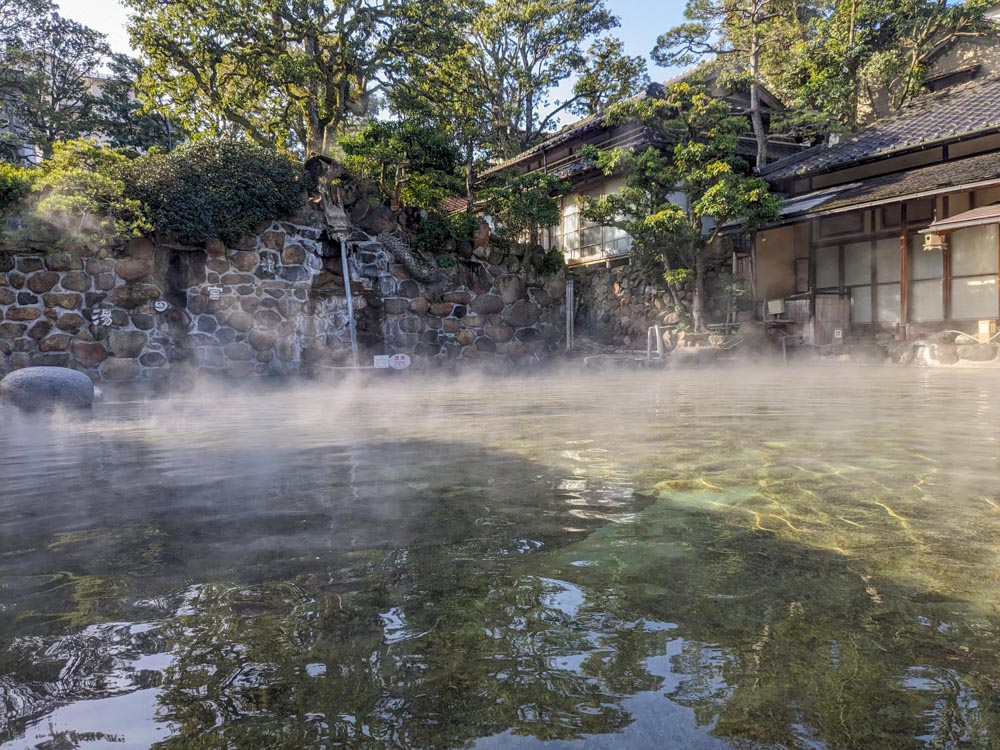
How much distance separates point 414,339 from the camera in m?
13.1

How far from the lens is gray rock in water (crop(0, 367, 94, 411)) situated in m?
6.21

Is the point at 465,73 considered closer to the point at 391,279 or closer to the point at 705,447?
the point at 391,279

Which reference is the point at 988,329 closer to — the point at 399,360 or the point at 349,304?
the point at 399,360

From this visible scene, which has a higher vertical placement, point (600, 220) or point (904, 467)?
point (600, 220)

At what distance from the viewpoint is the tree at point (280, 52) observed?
13.2 m

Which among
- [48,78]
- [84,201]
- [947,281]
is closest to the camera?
[84,201]

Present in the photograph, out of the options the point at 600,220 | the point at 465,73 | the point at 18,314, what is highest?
the point at 465,73

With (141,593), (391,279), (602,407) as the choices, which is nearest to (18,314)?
(391,279)

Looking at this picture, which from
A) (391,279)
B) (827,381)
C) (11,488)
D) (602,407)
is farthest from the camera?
(391,279)

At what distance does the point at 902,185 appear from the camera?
11.0 metres

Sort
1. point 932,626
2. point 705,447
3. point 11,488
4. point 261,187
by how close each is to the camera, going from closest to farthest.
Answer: point 932,626, point 11,488, point 705,447, point 261,187

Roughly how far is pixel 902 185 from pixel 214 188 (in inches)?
457

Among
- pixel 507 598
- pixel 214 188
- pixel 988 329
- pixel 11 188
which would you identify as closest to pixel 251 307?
pixel 214 188

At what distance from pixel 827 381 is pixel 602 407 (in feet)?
13.4
